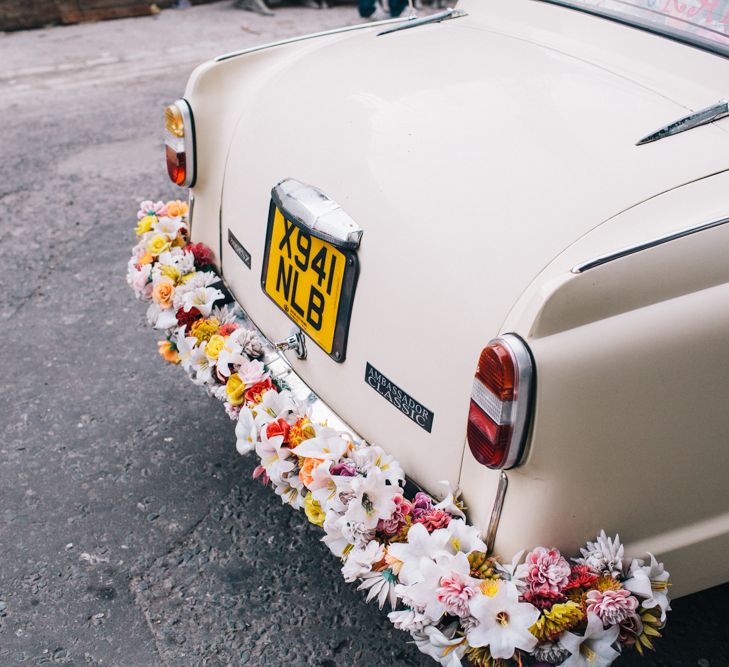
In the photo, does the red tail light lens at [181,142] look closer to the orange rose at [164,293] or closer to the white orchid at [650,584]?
the orange rose at [164,293]

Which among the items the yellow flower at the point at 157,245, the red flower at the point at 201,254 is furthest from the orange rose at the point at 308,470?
the yellow flower at the point at 157,245

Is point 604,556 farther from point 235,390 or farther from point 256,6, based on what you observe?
point 256,6

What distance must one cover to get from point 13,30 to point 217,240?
6810mm

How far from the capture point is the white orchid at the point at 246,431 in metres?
2.17

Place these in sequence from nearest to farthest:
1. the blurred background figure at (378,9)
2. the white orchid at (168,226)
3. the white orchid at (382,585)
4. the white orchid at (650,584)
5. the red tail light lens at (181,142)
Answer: the white orchid at (650,584) < the white orchid at (382,585) < the red tail light lens at (181,142) < the white orchid at (168,226) < the blurred background figure at (378,9)

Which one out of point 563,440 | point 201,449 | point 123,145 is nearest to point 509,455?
point 563,440

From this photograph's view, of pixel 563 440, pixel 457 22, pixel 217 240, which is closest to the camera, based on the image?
pixel 563 440

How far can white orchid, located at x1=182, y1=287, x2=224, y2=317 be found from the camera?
98.2 inches

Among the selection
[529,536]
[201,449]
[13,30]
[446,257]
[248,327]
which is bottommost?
[13,30]

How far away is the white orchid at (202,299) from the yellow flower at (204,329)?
0.04 meters

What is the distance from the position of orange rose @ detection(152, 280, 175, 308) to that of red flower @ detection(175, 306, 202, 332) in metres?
0.05

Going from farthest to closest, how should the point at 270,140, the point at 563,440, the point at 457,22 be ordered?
the point at 457,22
the point at 270,140
the point at 563,440

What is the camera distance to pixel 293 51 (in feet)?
9.08

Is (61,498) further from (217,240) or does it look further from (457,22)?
(457,22)
